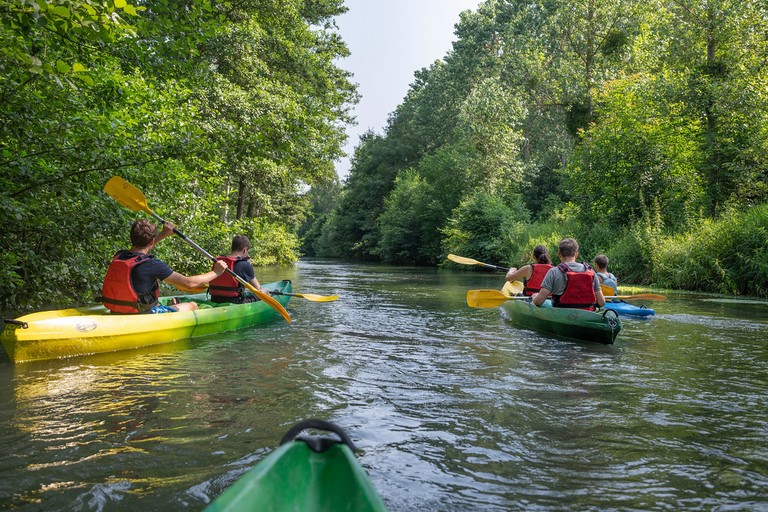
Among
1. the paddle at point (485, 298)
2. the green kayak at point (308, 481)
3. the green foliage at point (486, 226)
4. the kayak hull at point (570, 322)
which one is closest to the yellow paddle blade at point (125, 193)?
the paddle at point (485, 298)

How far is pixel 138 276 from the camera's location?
20.7ft

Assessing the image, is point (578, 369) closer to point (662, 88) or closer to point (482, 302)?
point (482, 302)

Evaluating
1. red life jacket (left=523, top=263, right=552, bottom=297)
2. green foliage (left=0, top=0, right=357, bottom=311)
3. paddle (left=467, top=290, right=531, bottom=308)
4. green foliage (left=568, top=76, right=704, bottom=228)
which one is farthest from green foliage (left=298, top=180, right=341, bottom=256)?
green foliage (left=0, top=0, right=357, bottom=311)

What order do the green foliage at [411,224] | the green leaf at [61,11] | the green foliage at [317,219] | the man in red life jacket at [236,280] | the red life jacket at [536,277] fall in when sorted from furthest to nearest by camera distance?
the green foliage at [317,219] < the green foliage at [411,224] < the red life jacket at [536,277] < the man in red life jacket at [236,280] < the green leaf at [61,11]

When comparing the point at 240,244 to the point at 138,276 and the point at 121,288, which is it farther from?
the point at 121,288

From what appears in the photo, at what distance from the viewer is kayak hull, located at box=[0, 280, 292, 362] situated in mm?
5488

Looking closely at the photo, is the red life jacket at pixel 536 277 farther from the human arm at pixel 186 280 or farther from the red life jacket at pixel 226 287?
the human arm at pixel 186 280

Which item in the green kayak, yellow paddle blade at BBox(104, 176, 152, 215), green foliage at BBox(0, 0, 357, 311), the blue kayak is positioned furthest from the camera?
the blue kayak

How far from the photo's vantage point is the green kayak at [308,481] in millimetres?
1719

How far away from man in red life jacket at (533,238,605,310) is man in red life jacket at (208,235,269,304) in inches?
146

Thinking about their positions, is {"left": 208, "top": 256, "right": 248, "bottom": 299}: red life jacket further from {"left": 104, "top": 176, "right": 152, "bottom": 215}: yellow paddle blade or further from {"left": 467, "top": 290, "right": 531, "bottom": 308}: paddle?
{"left": 467, "top": 290, "right": 531, "bottom": 308}: paddle

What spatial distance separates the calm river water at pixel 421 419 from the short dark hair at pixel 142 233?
1144mm

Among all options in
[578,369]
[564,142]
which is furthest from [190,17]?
[564,142]

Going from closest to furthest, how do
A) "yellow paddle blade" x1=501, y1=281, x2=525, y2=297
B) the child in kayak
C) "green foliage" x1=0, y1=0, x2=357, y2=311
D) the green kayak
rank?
the green kayak → "green foliage" x1=0, y1=0, x2=357, y2=311 → the child in kayak → "yellow paddle blade" x1=501, y1=281, x2=525, y2=297
